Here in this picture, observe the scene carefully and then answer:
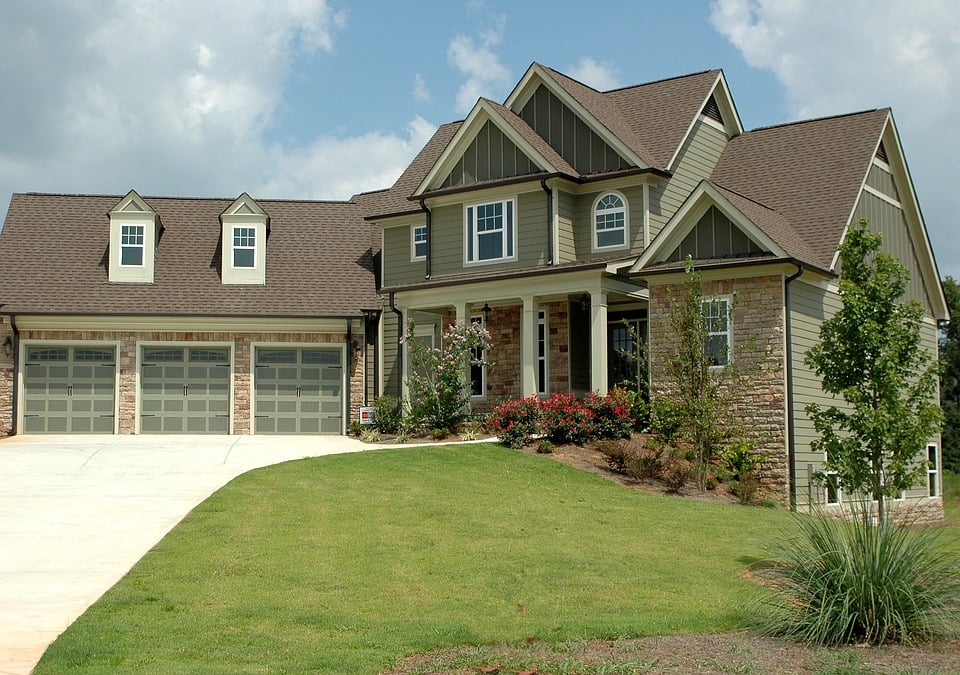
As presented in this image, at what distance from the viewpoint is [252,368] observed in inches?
1069

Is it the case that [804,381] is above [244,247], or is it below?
below

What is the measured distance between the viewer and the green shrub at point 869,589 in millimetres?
8555

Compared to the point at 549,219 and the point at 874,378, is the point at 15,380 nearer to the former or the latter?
the point at 549,219

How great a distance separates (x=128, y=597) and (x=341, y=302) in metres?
18.0

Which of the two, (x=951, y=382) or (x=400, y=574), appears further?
(x=951, y=382)

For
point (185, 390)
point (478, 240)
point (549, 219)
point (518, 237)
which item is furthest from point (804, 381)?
point (185, 390)

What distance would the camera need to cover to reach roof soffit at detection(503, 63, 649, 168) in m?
24.4

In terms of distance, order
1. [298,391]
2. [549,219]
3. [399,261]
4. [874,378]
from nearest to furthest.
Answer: [874,378] < [549,219] < [298,391] < [399,261]

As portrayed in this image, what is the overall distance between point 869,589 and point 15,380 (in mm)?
22871

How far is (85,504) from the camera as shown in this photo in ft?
50.4

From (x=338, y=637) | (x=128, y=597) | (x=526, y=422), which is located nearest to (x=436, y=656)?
(x=338, y=637)

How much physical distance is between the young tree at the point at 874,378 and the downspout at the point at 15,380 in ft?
Answer: 66.1

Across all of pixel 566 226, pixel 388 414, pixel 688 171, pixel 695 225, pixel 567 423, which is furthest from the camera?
pixel 388 414

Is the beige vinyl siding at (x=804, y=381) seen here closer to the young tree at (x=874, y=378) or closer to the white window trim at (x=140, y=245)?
the young tree at (x=874, y=378)
